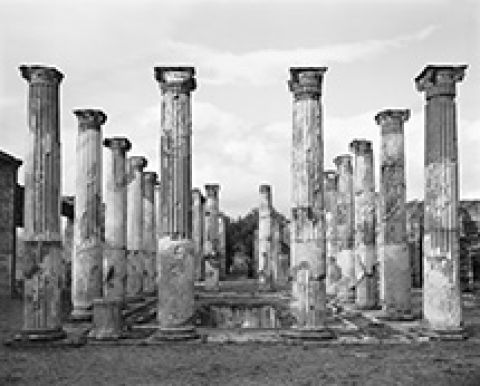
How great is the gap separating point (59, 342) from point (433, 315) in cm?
823

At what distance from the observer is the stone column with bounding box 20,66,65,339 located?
452 inches

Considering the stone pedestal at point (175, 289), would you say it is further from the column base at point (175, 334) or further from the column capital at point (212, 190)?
the column capital at point (212, 190)

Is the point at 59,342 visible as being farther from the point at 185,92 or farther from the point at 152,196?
the point at 152,196

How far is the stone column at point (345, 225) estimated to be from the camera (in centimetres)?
2067

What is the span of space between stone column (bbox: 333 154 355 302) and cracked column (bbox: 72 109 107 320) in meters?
9.62

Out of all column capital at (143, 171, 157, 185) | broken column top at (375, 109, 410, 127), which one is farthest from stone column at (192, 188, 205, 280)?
broken column top at (375, 109, 410, 127)

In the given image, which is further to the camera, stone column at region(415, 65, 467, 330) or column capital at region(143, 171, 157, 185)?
column capital at region(143, 171, 157, 185)

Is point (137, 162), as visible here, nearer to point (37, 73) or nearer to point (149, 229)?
point (149, 229)

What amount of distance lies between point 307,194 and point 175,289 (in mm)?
3645

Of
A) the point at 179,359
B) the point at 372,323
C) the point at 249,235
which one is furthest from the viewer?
the point at 249,235

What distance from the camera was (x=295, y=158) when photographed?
12398 mm

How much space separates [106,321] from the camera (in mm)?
11852

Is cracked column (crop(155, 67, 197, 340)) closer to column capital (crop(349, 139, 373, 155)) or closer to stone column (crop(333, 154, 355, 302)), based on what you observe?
column capital (crop(349, 139, 373, 155))

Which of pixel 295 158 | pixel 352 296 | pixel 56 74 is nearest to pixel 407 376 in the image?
pixel 295 158
